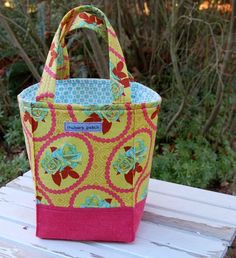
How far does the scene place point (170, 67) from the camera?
200 cm

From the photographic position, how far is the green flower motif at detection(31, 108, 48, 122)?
0.66 meters

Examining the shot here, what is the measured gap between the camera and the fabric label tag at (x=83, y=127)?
0.66m

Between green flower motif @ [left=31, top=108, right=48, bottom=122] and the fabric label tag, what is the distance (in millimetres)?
36

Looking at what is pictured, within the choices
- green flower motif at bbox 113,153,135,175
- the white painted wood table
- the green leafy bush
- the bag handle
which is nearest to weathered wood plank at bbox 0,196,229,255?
the white painted wood table

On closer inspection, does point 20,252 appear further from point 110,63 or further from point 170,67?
point 170,67

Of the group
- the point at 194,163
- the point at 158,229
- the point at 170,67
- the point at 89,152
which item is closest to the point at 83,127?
the point at 89,152

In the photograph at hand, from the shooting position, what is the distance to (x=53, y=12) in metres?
1.83

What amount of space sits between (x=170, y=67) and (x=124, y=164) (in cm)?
137

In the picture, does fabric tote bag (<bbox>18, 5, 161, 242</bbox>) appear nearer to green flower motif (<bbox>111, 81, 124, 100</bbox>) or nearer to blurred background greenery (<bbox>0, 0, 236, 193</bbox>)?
green flower motif (<bbox>111, 81, 124, 100</bbox>)

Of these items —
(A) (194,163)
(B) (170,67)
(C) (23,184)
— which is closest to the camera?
(C) (23,184)

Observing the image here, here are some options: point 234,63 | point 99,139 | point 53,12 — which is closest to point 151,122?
point 99,139

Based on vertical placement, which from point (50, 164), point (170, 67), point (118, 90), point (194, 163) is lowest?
point (194, 163)

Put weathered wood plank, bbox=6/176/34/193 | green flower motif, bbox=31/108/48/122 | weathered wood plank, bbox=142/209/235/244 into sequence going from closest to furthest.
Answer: green flower motif, bbox=31/108/48/122 < weathered wood plank, bbox=142/209/235/244 < weathered wood plank, bbox=6/176/34/193

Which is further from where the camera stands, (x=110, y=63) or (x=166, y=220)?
(x=166, y=220)
